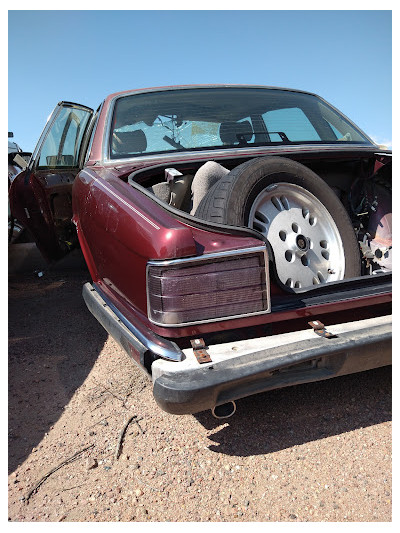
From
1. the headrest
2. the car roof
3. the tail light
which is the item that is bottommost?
the tail light

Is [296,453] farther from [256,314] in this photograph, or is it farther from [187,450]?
[256,314]

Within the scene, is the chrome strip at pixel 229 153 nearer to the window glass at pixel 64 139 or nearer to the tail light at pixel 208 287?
the tail light at pixel 208 287

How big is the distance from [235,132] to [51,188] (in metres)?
1.60

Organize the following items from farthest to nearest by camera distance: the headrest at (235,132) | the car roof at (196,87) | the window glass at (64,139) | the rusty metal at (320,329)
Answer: the window glass at (64,139) → the car roof at (196,87) → the headrest at (235,132) → the rusty metal at (320,329)

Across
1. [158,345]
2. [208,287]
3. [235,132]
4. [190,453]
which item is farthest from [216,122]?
[190,453]

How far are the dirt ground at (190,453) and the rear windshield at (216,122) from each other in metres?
1.52

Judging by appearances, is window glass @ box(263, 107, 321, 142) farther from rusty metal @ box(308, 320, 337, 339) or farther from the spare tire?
rusty metal @ box(308, 320, 337, 339)

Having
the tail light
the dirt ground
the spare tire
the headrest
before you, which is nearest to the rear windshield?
the headrest

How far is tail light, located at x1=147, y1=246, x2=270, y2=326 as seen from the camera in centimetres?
172

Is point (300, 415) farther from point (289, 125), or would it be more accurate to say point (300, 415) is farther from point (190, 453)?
point (289, 125)

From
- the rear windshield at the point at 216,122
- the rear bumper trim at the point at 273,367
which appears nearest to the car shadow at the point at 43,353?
the rear bumper trim at the point at 273,367

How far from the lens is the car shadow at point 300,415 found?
78.4 inches

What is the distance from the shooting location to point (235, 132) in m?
3.10

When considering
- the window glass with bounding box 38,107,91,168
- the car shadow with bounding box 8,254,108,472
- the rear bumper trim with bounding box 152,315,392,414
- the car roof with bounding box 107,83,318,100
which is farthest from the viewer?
the window glass with bounding box 38,107,91,168
